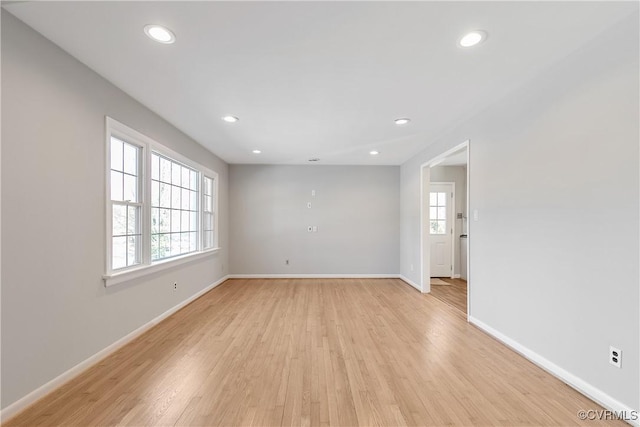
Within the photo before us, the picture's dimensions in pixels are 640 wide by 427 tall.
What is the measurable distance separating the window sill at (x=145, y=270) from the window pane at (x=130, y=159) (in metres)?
1.04

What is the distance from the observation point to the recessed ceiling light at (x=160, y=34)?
5.97ft

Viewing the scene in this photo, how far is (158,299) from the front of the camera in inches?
134

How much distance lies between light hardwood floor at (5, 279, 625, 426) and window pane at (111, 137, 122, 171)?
1.76 metres

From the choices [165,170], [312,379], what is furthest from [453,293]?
[165,170]

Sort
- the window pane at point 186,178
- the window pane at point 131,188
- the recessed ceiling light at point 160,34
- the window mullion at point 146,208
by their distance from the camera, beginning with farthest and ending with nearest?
→ the window pane at point 186,178, the window mullion at point 146,208, the window pane at point 131,188, the recessed ceiling light at point 160,34

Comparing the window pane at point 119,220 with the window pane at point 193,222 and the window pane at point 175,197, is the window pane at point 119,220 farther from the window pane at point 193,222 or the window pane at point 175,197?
the window pane at point 193,222

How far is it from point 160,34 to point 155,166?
2003mm

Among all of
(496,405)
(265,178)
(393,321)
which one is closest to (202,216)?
(265,178)

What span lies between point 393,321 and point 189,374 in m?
2.30

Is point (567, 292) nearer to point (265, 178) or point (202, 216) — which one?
point (202, 216)

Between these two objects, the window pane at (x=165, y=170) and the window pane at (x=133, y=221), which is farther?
the window pane at (x=165, y=170)

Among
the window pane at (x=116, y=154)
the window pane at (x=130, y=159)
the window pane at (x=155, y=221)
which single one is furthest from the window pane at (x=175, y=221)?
the window pane at (x=116, y=154)

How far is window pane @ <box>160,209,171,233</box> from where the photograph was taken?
3729 mm

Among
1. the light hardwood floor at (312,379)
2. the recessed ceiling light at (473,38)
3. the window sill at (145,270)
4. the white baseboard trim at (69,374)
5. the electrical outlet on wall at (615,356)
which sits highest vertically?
the recessed ceiling light at (473,38)
